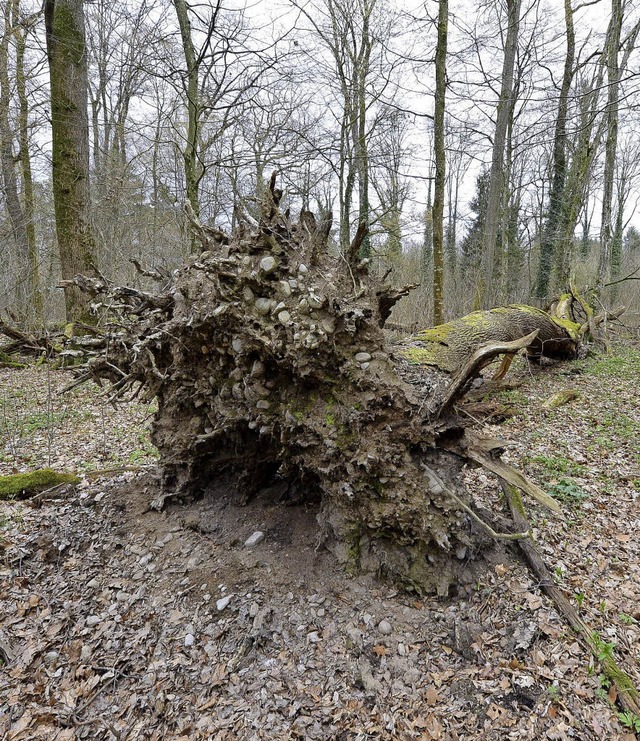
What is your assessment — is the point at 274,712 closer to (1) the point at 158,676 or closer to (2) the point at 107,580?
(1) the point at 158,676

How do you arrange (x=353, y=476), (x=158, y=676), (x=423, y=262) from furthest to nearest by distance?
1. (x=423, y=262)
2. (x=353, y=476)
3. (x=158, y=676)

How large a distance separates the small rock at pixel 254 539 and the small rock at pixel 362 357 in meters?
1.57

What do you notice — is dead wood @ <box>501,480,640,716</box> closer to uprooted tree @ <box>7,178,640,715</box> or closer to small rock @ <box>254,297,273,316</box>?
uprooted tree @ <box>7,178,640,715</box>

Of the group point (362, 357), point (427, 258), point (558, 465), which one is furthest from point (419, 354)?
point (427, 258)

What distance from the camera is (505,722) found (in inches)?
79.7

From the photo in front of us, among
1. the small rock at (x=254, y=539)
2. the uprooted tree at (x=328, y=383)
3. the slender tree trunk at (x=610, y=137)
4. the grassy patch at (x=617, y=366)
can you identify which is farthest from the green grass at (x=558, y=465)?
the slender tree trunk at (x=610, y=137)

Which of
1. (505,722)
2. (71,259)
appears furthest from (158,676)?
(71,259)

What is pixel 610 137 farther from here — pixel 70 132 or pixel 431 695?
pixel 431 695

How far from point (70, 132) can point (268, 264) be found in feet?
23.3

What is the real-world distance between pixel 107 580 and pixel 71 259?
6.66 m

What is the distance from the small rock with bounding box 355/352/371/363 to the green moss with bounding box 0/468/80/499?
3352 millimetres

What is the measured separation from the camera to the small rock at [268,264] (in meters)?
2.75

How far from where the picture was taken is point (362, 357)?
9.17 ft

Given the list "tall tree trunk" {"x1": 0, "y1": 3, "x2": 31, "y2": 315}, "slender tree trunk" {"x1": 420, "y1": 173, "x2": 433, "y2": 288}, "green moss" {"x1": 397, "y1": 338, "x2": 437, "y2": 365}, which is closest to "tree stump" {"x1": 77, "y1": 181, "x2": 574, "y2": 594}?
"green moss" {"x1": 397, "y1": 338, "x2": 437, "y2": 365}
